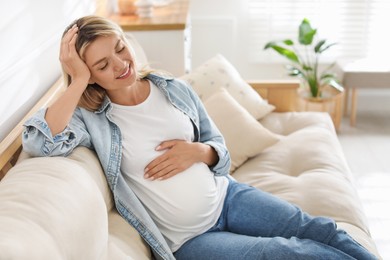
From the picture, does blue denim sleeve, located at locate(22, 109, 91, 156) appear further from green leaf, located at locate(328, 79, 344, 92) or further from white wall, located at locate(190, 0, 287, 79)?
white wall, located at locate(190, 0, 287, 79)

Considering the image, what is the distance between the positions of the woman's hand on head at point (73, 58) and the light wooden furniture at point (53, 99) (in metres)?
0.25

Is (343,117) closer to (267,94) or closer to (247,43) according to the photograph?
(247,43)

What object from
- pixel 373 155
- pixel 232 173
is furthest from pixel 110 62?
pixel 373 155

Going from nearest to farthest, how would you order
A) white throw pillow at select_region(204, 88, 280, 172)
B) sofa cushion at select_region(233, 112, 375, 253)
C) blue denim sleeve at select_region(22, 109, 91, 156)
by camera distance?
blue denim sleeve at select_region(22, 109, 91, 156)
sofa cushion at select_region(233, 112, 375, 253)
white throw pillow at select_region(204, 88, 280, 172)

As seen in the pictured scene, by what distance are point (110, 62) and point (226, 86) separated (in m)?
1.21

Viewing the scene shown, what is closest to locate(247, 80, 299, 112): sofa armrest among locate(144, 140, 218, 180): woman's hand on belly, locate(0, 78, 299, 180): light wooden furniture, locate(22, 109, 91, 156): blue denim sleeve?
locate(0, 78, 299, 180): light wooden furniture

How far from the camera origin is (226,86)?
2.63 m

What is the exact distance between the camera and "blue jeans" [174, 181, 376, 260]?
1436 millimetres

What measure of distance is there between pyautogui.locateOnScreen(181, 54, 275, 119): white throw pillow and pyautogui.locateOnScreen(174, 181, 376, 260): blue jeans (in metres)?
0.91

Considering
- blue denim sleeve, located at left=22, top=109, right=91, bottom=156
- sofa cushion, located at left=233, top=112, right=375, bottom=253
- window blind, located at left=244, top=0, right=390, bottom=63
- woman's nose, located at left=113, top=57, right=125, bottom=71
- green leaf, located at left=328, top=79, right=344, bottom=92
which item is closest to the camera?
blue denim sleeve, located at left=22, top=109, right=91, bottom=156

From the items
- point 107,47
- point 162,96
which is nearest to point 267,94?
point 162,96

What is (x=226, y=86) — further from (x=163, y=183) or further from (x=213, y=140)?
(x=163, y=183)

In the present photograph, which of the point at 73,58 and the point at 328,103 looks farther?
the point at 328,103

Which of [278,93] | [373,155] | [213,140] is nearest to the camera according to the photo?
[213,140]
